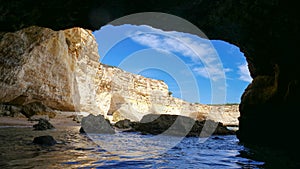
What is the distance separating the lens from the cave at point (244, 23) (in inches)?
204

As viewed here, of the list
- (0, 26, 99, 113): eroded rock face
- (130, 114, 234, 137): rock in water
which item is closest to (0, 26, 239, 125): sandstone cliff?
(0, 26, 99, 113): eroded rock face

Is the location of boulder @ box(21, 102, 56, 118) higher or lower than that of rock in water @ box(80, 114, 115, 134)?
higher

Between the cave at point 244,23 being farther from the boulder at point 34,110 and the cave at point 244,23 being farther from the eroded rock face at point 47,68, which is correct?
the boulder at point 34,110

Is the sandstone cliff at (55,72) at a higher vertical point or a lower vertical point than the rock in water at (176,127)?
higher

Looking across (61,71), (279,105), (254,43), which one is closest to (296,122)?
(279,105)

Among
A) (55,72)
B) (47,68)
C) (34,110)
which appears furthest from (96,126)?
(55,72)

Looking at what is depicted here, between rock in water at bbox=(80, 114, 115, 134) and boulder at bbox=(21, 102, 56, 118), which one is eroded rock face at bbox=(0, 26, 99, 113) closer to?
boulder at bbox=(21, 102, 56, 118)

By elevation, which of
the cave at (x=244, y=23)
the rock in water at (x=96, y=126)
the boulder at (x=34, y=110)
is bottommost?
the rock in water at (x=96, y=126)

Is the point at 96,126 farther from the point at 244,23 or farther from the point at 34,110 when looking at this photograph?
the point at 34,110

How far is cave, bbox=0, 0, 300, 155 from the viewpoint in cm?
517

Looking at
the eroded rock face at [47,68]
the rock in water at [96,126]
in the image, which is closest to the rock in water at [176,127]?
the rock in water at [96,126]

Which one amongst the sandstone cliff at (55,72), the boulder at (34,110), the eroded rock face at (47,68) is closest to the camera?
the eroded rock face at (47,68)

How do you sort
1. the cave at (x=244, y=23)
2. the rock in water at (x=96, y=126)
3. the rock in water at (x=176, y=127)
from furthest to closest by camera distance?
the rock in water at (x=176, y=127) → the rock in water at (x=96, y=126) → the cave at (x=244, y=23)

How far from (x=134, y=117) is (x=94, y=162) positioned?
28.2 m
